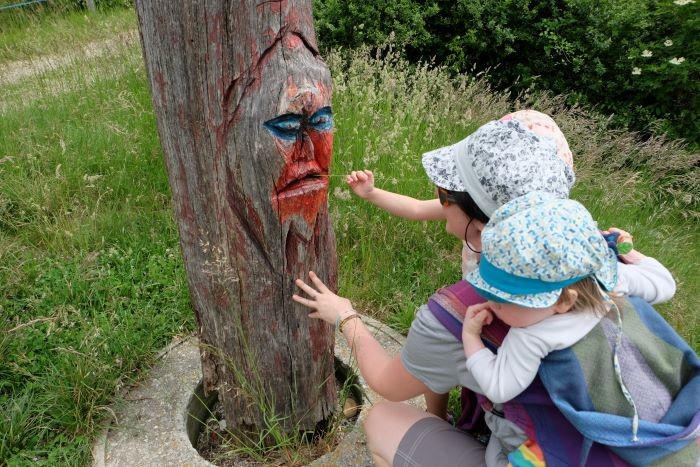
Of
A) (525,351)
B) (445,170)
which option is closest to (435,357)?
(525,351)

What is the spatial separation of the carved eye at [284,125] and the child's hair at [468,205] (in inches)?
19.8

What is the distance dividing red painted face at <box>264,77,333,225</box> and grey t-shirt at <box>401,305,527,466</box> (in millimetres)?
499

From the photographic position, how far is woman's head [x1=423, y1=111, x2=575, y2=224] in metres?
1.60

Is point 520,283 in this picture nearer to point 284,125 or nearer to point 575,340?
point 575,340

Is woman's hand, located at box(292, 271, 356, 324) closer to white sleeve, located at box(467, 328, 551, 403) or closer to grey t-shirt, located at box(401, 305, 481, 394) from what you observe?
grey t-shirt, located at box(401, 305, 481, 394)

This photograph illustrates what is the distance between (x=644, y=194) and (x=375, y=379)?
3374mm

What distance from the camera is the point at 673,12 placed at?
5.16m

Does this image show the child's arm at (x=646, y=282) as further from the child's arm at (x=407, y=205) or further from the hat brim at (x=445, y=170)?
the child's arm at (x=407, y=205)

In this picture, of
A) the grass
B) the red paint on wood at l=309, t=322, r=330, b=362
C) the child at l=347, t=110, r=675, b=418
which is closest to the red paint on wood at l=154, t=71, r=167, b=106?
the child at l=347, t=110, r=675, b=418

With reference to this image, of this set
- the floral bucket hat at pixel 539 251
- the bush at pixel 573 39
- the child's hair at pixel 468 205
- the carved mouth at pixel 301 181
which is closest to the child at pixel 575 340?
the floral bucket hat at pixel 539 251

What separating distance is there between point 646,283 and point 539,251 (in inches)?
22.6

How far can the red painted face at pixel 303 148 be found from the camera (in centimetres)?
166

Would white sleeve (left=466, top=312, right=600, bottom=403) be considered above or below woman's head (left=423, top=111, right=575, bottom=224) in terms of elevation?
below

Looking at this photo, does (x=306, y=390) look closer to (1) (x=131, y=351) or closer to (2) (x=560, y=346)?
(1) (x=131, y=351)
